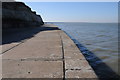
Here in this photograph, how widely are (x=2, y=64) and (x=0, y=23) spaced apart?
20.3ft

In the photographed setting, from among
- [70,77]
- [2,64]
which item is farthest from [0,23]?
[70,77]

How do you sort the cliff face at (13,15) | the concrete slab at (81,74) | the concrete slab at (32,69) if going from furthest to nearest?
1. the cliff face at (13,15)
2. the concrete slab at (32,69)
3. the concrete slab at (81,74)

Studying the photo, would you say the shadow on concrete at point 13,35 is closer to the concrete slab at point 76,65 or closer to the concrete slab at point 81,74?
the concrete slab at point 76,65

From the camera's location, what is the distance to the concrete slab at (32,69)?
1791 millimetres

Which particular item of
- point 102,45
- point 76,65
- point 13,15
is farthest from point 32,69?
point 13,15

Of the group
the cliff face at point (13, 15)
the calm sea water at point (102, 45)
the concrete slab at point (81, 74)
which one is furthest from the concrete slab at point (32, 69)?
the cliff face at point (13, 15)

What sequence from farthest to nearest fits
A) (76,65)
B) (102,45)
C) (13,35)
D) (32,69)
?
(102,45) → (13,35) → (76,65) → (32,69)

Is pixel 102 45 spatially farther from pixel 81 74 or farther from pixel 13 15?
pixel 13 15

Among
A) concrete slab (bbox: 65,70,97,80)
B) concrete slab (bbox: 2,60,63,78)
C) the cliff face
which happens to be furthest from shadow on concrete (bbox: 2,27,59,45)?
concrete slab (bbox: 65,70,97,80)

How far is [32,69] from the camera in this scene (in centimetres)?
200

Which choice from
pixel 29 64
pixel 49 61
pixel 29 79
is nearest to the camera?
pixel 29 79

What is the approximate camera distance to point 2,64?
2254 mm

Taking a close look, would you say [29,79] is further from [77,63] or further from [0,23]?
[0,23]

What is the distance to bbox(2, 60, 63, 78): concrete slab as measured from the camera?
1791 millimetres
